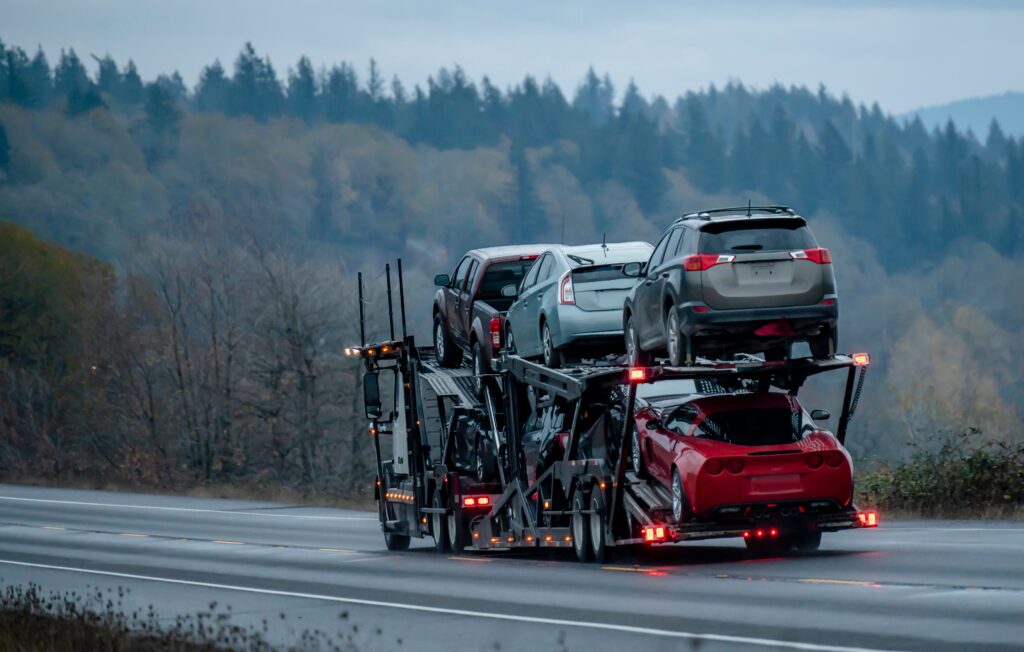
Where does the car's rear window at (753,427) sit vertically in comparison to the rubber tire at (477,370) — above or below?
below

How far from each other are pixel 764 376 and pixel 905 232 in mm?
152903

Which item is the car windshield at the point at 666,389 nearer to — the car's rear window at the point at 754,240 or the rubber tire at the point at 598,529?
the rubber tire at the point at 598,529

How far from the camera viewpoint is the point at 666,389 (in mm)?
17500

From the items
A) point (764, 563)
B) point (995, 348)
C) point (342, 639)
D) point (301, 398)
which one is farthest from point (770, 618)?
point (995, 348)

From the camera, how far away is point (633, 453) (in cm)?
1723

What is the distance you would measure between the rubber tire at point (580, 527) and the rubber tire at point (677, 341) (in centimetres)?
225

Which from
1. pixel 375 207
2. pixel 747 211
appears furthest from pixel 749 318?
pixel 375 207

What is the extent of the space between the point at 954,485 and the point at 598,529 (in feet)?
30.2

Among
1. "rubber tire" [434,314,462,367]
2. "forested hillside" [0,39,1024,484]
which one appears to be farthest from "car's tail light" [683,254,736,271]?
"forested hillside" [0,39,1024,484]

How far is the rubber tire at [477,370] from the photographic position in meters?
21.2

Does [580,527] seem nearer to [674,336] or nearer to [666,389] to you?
[666,389]

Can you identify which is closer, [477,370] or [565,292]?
[565,292]

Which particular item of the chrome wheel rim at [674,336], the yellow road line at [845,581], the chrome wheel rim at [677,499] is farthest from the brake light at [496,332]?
the yellow road line at [845,581]

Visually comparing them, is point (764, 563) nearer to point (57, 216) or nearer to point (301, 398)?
point (301, 398)
